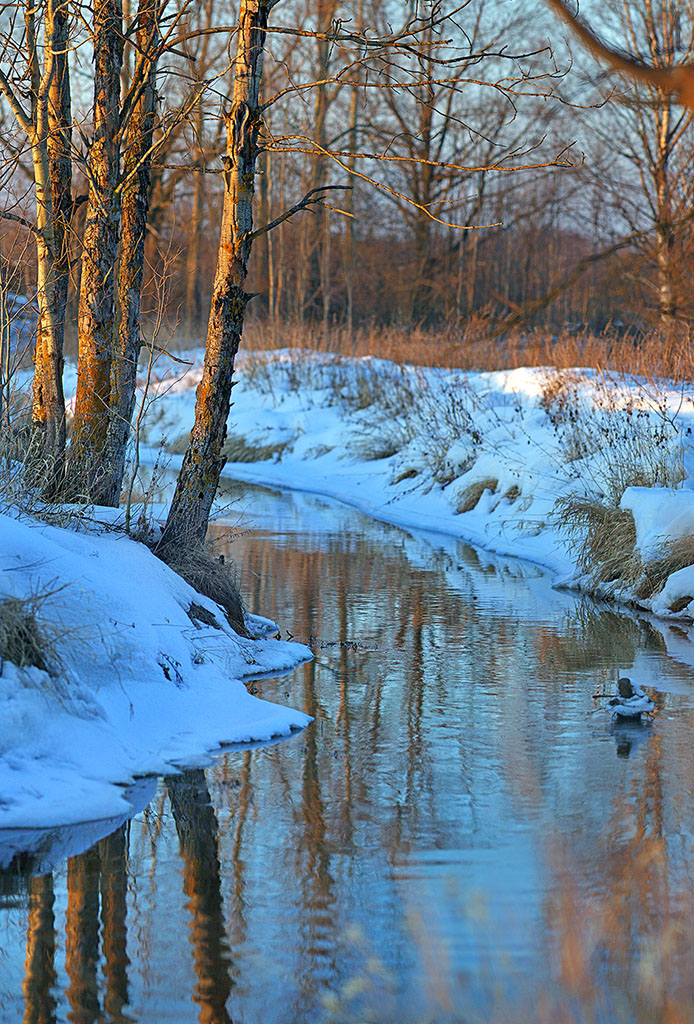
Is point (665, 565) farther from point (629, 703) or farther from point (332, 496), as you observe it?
point (332, 496)

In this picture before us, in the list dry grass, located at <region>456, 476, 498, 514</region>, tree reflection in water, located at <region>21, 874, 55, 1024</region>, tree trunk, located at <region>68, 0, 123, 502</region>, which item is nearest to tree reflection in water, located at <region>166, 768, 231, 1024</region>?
tree reflection in water, located at <region>21, 874, 55, 1024</region>

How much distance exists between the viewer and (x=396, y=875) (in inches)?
161

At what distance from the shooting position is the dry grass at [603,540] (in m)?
9.97

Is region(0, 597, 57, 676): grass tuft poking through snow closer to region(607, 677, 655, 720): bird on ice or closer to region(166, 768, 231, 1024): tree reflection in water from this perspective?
region(166, 768, 231, 1024): tree reflection in water

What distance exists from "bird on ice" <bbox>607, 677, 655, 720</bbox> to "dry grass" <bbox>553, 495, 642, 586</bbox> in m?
3.61

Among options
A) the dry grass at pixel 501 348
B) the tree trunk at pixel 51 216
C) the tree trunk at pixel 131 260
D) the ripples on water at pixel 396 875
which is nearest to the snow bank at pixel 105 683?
the ripples on water at pixel 396 875

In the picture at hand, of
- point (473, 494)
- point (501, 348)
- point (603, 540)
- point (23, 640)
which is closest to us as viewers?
point (23, 640)

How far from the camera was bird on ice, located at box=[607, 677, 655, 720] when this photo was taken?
6074mm

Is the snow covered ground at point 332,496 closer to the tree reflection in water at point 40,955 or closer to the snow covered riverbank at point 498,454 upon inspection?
the snow covered riverbank at point 498,454

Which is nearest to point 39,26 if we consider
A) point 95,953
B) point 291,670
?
point 291,670

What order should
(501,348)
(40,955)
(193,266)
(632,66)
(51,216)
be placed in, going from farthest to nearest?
(193,266), (501,348), (51,216), (40,955), (632,66)

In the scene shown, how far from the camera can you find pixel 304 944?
360 cm

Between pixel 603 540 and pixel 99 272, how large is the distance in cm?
474

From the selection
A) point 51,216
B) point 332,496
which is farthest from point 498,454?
point 51,216
